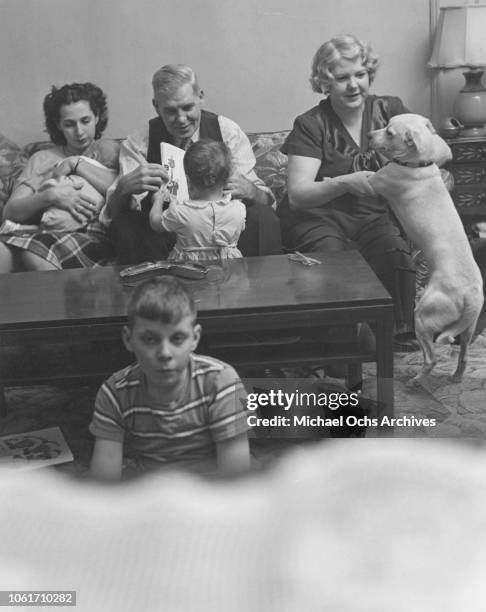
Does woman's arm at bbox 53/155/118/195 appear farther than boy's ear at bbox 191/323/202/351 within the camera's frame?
Yes

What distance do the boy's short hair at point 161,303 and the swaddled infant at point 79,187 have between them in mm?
577

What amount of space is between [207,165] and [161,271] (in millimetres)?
204

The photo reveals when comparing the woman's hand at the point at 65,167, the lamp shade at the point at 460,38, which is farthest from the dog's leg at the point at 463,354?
the woman's hand at the point at 65,167

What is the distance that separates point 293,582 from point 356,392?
293mm

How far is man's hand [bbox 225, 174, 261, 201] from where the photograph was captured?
5.10ft

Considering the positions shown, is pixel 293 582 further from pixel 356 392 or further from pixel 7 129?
pixel 7 129

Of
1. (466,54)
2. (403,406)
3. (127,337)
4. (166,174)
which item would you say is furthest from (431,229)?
(466,54)

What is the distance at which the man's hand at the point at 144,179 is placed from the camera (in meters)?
1.53

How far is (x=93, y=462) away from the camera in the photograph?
43.9 inches

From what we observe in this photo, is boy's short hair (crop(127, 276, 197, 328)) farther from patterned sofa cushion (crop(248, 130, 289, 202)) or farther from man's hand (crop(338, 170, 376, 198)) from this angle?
patterned sofa cushion (crop(248, 130, 289, 202))

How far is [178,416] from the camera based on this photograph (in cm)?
111

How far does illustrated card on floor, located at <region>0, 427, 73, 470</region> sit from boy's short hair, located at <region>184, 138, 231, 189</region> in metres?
0.43

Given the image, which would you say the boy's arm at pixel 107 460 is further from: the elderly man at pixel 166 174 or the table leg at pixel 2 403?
the elderly man at pixel 166 174

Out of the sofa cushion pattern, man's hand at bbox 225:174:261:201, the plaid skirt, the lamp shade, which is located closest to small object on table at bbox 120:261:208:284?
the plaid skirt
